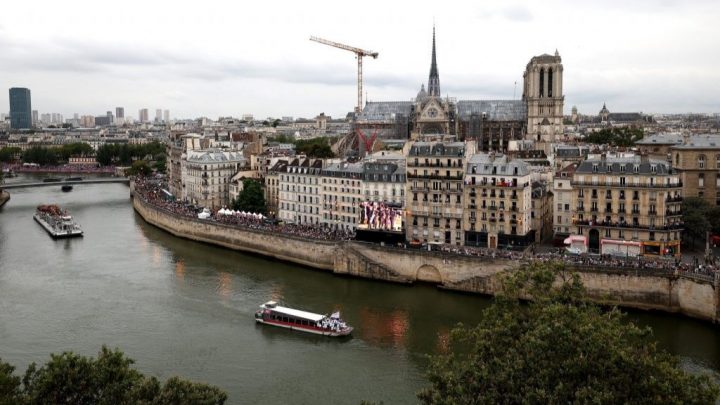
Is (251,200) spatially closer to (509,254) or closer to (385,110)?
(509,254)

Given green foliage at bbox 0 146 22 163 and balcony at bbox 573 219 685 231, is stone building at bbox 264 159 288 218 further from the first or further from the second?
green foliage at bbox 0 146 22 163

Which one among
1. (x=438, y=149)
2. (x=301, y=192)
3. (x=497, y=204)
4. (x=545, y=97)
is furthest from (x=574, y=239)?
(x=545, y=97)

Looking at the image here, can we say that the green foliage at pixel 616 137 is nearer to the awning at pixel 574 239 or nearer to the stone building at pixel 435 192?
the stone building at pixel 435 192

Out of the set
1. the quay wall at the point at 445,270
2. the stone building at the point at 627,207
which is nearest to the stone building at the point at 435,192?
the quay wall at the point at 445,270

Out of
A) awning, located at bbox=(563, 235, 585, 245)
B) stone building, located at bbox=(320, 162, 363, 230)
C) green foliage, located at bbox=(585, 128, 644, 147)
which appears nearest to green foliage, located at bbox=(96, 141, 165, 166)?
green foliage, located at bbox=(585, 128, 644, 147)

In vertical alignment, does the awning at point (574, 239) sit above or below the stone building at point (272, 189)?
below
